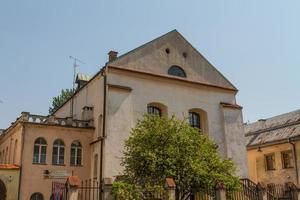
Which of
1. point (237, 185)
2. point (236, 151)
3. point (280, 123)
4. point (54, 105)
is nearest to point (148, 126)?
point (237, 185)

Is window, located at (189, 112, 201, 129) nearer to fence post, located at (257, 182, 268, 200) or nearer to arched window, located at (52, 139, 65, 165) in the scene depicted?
fence post, located at (257, 182, 268, 200)

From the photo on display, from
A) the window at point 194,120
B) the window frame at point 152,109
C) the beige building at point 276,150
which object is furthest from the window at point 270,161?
the window frame at point 152,109

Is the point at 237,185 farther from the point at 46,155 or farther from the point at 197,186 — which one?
the point at 46,155

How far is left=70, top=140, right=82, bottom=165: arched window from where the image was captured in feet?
81.6

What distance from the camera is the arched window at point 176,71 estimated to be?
1117 inches

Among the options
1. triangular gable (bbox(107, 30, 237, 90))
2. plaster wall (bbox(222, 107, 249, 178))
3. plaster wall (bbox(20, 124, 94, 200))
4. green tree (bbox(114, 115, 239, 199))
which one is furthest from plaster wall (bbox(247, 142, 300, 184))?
plaster wall (bbox(20, 124, 94, 200))

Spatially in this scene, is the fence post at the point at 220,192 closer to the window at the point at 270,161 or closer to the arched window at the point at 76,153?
the arched window at the point at 76,153

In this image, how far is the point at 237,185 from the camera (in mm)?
20047

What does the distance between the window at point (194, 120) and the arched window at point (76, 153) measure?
29.3 ft

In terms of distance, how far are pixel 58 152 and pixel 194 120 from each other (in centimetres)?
1084

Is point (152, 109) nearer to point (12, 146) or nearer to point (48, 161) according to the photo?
point (48, 161)

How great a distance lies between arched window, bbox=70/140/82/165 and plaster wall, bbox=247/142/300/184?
18.7m

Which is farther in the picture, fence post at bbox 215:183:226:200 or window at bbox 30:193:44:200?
window at bbox 30:193:44:200

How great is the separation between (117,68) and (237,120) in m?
11.2
